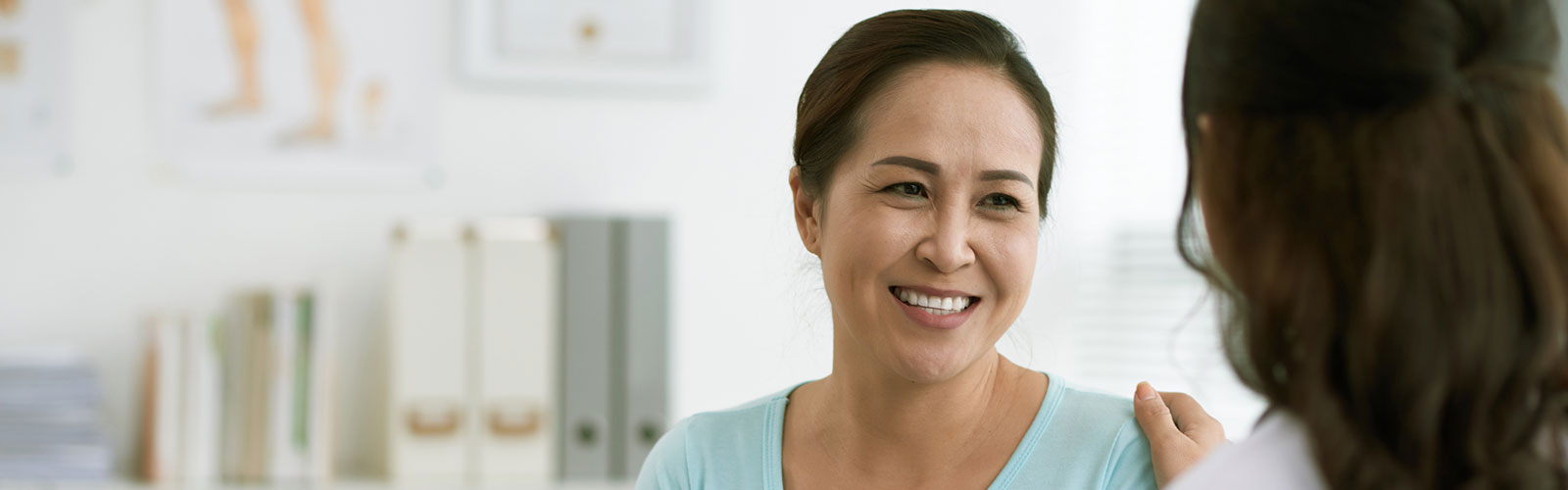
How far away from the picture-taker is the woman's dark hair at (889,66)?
1.35 metres

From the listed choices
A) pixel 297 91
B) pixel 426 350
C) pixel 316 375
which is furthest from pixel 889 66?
pixel 297 91

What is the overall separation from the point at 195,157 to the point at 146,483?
1.99 ft

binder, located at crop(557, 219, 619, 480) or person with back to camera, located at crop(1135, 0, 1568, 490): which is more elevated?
person with back to camera, located at crop(1135, 0, 1568, 490)

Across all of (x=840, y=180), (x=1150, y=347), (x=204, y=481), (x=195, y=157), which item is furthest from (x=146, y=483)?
(x=1150, y=347)

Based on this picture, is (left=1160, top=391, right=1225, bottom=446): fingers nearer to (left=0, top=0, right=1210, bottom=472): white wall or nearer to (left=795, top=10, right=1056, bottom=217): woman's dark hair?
(left=795, top=10, right=1056, bottom=217): woman's dark hair

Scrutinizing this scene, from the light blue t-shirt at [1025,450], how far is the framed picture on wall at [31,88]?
1.60m

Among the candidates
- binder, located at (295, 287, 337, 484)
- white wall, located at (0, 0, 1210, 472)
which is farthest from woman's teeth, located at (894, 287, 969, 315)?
binder, located at (295, 287, 337, 484)

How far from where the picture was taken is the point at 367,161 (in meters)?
2.55

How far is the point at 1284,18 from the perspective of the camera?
763 millimetres

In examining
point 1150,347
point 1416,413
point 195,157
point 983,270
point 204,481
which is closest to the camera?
point 1416,413

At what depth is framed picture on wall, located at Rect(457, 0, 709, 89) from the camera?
257 cm

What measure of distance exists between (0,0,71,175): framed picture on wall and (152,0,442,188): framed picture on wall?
17 centimetres

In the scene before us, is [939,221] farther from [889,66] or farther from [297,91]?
[297,91]

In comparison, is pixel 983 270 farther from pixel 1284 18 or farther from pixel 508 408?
pixel 508 408
